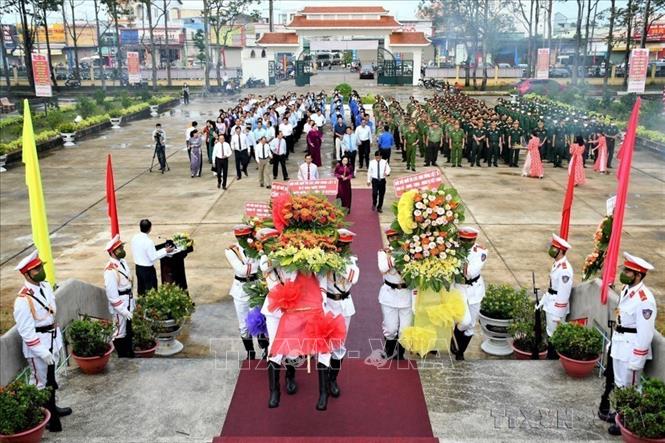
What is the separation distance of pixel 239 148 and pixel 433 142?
5.28 metres

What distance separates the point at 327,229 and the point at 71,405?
8.48 ft

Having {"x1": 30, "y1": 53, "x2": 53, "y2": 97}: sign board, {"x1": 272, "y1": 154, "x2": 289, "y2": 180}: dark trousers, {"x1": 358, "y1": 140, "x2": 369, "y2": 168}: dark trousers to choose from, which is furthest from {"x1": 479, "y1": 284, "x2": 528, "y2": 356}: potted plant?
{"x1": 30, "y1": 53, "x2": 53, "y2": 97}: sign board

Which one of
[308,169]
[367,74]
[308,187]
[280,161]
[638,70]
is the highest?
[638,70]

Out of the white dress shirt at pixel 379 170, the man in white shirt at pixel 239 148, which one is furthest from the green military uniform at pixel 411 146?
the white dress shirt at pixel 379 170

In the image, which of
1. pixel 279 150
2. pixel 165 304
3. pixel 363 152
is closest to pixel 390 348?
pixel 165 304

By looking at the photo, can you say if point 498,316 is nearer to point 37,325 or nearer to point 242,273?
point 242,273

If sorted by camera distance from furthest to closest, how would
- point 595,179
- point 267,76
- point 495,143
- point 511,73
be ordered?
point 511,73
point 267,76
point 495,143
point 595,179

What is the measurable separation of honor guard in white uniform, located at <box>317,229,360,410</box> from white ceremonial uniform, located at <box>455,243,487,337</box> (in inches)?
50.5

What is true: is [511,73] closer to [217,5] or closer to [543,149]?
[217,5]

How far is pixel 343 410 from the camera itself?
520 cm

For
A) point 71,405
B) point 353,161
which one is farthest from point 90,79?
point 71,405

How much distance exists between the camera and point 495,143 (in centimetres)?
1747

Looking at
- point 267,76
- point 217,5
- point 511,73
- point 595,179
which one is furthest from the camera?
point 511,73

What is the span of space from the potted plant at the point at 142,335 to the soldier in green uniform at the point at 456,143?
1210 centimetres
